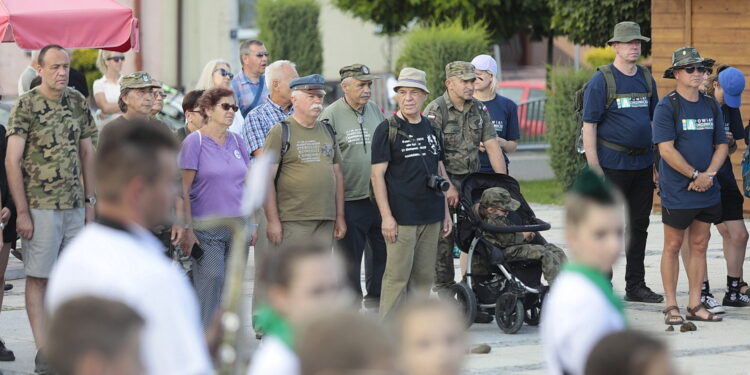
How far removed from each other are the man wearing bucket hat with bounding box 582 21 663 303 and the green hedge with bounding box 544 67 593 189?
7.76 metres

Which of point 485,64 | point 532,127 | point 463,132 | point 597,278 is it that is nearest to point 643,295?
point 463,132

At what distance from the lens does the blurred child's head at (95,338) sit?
9.93 ft

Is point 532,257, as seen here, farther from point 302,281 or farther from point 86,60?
point 86,60

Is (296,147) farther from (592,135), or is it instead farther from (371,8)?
(371,8)

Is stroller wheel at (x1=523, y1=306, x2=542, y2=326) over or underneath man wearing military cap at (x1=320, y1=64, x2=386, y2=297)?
underneath

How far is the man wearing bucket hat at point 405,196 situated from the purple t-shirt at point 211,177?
3.02 feet

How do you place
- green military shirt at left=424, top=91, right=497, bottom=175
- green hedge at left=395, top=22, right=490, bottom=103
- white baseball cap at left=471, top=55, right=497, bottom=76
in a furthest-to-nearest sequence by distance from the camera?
1. green hedge at left=395, top=22, right=490, bottom=103
2. white baseball cap at left=471, top=55, right=497, bottom=76
3. green military shirt at left=424, top=91, right=497, bottom=175

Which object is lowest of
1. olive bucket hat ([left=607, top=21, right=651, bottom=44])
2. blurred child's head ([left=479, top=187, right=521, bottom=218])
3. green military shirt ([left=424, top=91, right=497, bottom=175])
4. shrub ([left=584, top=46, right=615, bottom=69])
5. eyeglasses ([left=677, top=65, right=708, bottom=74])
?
shrub ([left=584, top=46, right=615, bottom=69])

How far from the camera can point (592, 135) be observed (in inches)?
402

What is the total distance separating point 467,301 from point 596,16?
10.4 meters

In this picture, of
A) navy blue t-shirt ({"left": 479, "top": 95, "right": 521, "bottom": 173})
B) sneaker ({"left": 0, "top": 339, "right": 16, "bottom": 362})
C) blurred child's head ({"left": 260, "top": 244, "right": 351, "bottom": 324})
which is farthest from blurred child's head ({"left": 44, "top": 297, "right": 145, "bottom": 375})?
navy blue t-shirt ({"left": 479, "top": 95, "right": 521, "bottom": 173})

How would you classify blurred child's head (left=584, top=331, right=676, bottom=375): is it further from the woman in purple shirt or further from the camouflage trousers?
the camouflage trousers

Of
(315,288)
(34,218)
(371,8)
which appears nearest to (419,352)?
(315,288)

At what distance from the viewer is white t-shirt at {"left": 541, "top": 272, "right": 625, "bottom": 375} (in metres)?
3.94
